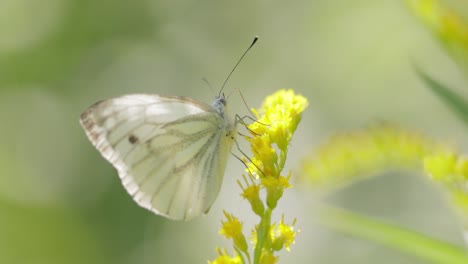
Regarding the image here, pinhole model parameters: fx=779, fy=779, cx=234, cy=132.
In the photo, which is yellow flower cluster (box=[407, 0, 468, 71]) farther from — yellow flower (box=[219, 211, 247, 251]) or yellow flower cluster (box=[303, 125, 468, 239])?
yellow flower (box=[219, 211, 247, 251])

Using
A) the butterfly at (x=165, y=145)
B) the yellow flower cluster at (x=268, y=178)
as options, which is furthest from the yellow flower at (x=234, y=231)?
the butterfly at (x=165, y=145)

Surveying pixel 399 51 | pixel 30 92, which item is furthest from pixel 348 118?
pixel 30 92

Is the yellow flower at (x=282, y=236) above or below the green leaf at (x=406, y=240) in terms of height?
below

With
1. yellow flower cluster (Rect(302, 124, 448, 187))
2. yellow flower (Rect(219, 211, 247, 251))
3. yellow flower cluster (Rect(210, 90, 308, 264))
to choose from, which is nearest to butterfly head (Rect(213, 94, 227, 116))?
yellow flower cluster (Rect(302, 124, 448, 187))

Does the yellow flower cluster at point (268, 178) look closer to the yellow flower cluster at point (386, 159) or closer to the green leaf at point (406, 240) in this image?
the green leaf at point (406, 240)

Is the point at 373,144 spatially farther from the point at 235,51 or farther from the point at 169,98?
the point at 235,51
